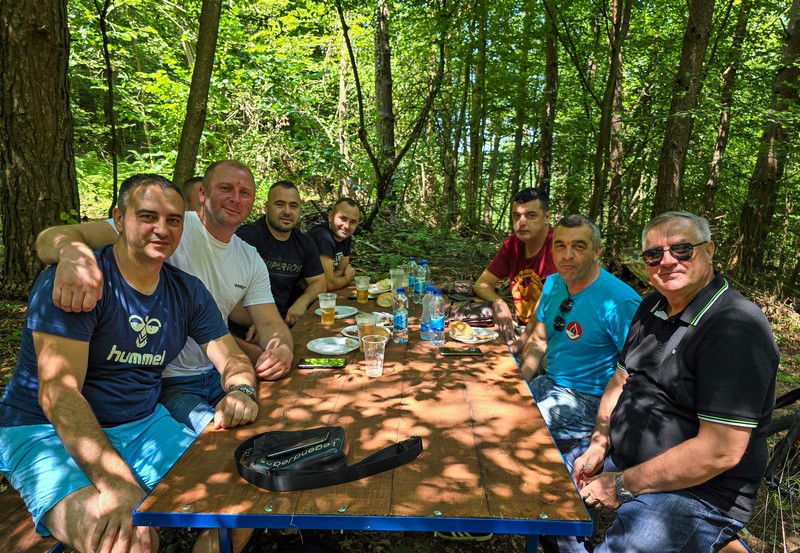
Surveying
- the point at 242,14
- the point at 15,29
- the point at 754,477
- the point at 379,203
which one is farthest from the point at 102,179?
the point at 754,477

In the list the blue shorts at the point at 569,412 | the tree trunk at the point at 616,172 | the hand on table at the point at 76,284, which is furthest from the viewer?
the tree trunk at the point at 616,172

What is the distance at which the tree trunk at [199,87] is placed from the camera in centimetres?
455

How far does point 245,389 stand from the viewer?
2.24 meters

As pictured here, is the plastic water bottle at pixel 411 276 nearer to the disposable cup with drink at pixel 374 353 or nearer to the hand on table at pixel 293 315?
the hand on table at pixel 293 315

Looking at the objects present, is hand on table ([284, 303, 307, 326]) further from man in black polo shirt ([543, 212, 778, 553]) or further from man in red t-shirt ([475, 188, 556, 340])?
man in black polo shirt ([543, 212, 778, 553])

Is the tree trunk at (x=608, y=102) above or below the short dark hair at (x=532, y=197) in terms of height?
above

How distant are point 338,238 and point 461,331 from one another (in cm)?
238

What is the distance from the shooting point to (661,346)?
2227 millimetres

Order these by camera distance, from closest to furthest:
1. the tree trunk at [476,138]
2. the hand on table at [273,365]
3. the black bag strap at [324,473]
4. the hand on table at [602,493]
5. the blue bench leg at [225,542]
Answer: the black bag strap at [324,473]
the blue bench leg at [225,542]
the hand on table at [602,493]
the hand on table at [273,365]
the tree trunk at [476,138]

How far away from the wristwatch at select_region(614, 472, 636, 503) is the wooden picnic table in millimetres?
439

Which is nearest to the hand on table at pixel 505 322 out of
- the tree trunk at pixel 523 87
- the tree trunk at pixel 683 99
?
the tree trunk at pixel 683 99

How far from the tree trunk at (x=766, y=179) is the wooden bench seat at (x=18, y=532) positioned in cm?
964

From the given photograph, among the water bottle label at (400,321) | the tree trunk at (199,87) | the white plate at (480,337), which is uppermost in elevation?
the tree trunk at (199,87)

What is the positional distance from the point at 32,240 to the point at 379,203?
200 inches
